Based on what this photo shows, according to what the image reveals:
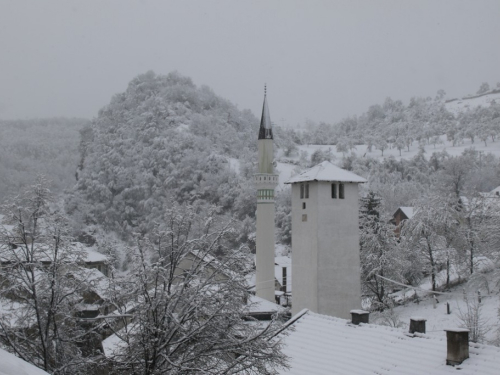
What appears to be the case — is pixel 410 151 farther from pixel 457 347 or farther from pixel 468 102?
pixel 457 347

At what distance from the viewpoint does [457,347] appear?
8695 mm

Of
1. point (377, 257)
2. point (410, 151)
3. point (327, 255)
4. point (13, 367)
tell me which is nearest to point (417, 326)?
point (13, 367)

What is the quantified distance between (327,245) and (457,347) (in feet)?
38.5

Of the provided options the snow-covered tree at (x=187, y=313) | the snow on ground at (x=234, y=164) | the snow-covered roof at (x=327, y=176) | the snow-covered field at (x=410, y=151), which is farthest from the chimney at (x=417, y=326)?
the snow-covered field at (x=410, y=151)

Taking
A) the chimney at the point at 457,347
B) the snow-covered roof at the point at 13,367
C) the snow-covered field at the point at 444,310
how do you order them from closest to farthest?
the snow-covered roof at the point at 13,367 → the chimney at the point at 457,347 → the snow-covered field at the point at 444,310

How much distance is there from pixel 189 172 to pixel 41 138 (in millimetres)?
33147

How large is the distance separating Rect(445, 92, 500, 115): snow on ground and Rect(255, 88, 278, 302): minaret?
11556 centimetres

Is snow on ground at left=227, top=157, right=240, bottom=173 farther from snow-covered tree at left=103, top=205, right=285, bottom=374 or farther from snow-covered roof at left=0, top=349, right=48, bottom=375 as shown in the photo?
snow-covered roof at left=0, top=349, right=48, bottom=375

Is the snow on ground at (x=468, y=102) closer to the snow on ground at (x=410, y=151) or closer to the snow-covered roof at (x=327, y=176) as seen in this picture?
the snow on ground at (x=410, y=151)

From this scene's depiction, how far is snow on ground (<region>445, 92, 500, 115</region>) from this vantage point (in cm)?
13500

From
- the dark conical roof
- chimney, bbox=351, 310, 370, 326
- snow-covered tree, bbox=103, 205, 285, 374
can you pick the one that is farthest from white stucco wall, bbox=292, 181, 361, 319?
snow-covered tree, bbox=103, 205, 285, 374

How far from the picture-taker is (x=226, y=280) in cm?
690

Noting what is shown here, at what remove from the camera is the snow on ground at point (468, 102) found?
13500 cm

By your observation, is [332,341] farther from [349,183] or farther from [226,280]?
[349,183]
